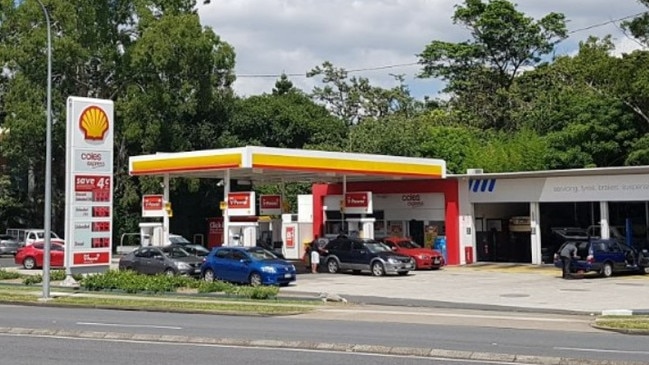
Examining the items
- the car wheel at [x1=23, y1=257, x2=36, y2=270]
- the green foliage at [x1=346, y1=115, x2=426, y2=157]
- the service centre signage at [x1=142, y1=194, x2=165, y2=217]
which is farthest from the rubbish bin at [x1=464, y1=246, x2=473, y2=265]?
→ the car wheel at [x1=23, y1=257, x2=36, y2=270]

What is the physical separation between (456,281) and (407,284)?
2428 millimetres

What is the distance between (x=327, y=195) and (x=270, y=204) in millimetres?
6962

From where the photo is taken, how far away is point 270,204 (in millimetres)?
43969

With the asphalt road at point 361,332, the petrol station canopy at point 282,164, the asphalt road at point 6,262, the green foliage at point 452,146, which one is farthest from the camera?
the green foliage at point 452,146

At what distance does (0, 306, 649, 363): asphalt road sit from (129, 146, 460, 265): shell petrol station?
1530 centimetres

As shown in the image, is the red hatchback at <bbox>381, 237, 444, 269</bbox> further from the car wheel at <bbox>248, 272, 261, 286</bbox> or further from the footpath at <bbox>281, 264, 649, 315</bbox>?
the car wheel at <bbox>248, 272, 261, 286</bbox>

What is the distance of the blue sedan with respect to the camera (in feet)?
103

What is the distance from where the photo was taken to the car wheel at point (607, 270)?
117ft

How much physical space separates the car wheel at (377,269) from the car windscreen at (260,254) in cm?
570

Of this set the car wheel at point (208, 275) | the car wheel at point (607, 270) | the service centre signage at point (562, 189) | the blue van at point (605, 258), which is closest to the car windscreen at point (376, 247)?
the blue van at point (605, 258)

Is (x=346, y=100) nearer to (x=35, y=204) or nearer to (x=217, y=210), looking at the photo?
(x=217, y=210)

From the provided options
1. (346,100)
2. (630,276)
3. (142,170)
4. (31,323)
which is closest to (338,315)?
(31,323)

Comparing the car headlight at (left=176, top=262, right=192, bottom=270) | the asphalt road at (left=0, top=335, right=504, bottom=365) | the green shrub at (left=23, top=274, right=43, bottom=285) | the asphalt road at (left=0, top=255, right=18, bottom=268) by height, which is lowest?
the asphalt road at (left=0, top=335, right=504, bottom=365)

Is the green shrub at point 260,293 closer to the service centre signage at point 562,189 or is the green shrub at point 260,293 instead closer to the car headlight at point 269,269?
the car headlight at point 269,269
